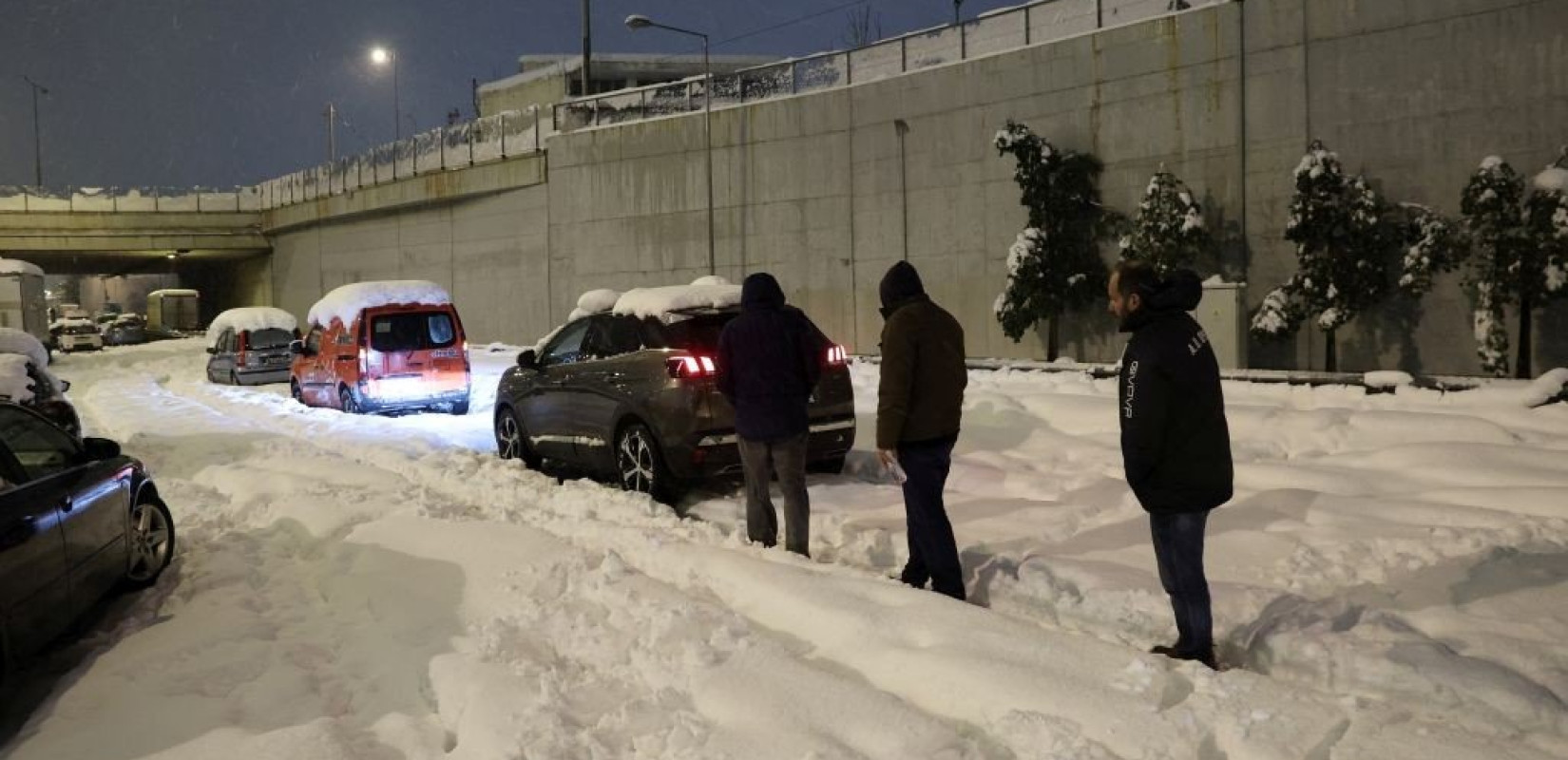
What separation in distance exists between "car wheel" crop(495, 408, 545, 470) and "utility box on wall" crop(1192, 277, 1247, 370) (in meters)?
10.5

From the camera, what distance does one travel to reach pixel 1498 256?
14531mm

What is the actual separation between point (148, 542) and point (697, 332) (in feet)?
13.5

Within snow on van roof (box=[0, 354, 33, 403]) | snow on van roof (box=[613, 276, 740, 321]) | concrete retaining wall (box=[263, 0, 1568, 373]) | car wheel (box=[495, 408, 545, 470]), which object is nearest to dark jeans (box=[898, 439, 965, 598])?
snow on van roof (box=[613, 276, 740, 321])

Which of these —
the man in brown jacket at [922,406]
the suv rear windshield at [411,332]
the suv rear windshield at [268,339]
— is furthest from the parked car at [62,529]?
the suv rear windshield at [268,339]

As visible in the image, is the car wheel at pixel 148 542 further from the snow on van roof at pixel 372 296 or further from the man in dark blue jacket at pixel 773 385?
the snow on van roof at pixel 372 296

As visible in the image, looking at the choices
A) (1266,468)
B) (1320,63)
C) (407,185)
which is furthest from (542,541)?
(407,185)

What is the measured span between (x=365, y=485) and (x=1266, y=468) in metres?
7.47

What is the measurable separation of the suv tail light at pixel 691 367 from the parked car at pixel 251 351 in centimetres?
1840

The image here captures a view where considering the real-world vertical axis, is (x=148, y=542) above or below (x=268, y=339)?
below

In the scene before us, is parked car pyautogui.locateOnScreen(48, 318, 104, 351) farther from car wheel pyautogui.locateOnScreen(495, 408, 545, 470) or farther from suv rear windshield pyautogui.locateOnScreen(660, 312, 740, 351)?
suv rear windshield pyautogui.locateOnScreen(660, 312, 740, 351)

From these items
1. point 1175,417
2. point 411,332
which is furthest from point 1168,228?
point 1175,417

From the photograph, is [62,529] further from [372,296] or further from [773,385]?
[372,296]

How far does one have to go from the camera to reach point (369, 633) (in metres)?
5.62

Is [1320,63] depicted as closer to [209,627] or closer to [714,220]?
[714,220]
